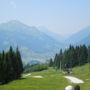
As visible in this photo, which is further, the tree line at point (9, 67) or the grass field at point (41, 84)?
the tree line at point (9, 67)

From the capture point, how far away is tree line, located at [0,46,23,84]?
63125mm

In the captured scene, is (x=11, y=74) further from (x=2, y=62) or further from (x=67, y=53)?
(x=67, y=53)

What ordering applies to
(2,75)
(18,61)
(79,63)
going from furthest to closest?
1. (79,63)
2. (18,61)
3. (2,75)

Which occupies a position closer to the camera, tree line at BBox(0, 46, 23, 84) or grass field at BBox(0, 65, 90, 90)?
grass field at BBox(0, 65, 90, 90)

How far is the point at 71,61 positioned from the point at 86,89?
4126 inches

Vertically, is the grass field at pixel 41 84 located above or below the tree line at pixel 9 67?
below

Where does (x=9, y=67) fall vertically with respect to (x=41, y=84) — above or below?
above

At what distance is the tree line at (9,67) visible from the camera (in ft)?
207

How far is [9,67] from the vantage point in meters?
66.1

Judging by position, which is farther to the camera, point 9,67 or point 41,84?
point 9,67

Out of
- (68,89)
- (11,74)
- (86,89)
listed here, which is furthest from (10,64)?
(68,89)

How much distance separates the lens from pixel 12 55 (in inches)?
2736

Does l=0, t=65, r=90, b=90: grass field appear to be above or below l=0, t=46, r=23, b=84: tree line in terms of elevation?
below

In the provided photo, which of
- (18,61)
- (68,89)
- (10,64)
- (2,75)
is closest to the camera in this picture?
(68,89)
